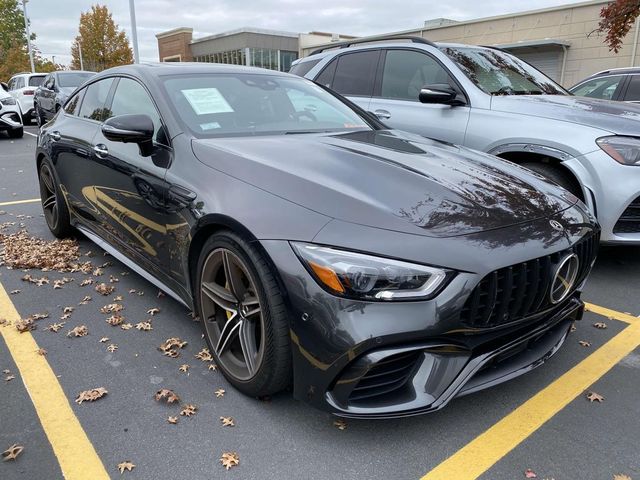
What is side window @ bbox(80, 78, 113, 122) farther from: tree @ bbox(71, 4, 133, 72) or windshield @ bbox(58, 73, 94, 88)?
tree @ bbox(71, 4, 133, 72)

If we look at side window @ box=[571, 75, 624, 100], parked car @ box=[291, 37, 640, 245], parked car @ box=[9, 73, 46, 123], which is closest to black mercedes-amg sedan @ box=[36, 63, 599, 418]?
parked car @ box=[291, 37, 640, 245]

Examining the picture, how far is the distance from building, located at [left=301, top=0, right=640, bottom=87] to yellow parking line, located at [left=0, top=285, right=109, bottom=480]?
21.8 meters

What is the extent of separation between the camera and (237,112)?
316cm

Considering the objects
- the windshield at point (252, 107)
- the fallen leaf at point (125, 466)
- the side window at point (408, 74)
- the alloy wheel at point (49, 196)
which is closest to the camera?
the fallen leaf at point (125, 466)

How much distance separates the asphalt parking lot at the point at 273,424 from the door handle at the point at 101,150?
1189mm

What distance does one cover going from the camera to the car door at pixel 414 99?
4.67m

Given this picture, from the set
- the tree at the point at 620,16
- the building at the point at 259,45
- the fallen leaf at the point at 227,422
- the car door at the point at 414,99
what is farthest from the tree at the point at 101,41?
the fallen leaf at the point at 227,422

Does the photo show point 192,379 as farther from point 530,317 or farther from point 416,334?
point 530,317

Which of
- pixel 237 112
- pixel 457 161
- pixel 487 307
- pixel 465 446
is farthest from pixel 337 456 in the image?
pixel 237 112

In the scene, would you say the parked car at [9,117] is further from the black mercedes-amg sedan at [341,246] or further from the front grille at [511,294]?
the front grille at [511,294]

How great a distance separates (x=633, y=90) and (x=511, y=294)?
6975mm

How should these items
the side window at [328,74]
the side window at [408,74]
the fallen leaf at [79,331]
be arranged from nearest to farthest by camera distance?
the fallen leaf at [79,331]
the side window at [408,74]
the side window at [328,74]

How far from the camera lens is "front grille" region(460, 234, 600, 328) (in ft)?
6.44

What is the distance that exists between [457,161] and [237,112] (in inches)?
52.7
